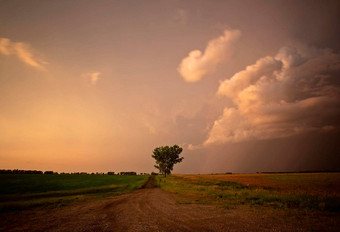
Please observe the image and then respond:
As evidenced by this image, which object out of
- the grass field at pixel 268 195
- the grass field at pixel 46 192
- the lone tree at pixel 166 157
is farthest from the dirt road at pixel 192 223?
the lone tree at pixel 166 157

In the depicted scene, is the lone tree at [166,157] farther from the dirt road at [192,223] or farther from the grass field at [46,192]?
the dirt road at [192,223]

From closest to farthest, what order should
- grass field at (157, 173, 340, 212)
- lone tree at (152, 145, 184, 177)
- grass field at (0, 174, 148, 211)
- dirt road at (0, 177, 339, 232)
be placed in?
1. dirt road at (0, 177, 339, 232)
2. grass field at (157, 173, 340, 212)
3. grass field at (0, 174, 148, 211)
4. lone tree at (152, 145, 184, 177)

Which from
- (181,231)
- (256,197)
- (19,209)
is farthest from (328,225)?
(19,209)

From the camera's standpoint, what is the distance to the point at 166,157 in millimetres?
97000

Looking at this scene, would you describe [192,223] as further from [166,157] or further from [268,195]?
[166,157]

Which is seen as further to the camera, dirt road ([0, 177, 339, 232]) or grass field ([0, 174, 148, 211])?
grass field ([0, 174, 148, 211])

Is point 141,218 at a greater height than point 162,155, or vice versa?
point 162,155

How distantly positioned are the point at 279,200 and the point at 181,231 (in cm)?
1369

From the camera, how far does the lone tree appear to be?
9675 cm

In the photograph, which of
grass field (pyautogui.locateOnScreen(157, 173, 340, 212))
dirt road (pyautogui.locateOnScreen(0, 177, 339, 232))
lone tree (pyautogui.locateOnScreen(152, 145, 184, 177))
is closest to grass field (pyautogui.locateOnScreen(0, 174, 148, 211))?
dirt road (pyautogui.locateOnScreen(0, 177, 339, 232))

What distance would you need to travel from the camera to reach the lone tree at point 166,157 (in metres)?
96.8

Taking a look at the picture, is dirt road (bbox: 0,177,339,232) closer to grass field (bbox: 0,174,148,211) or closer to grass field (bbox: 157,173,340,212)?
grass field (bbox: 157,173,340,212)

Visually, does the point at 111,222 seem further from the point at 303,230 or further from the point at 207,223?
the point at 303,230

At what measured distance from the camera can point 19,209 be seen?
17781 millimetres
